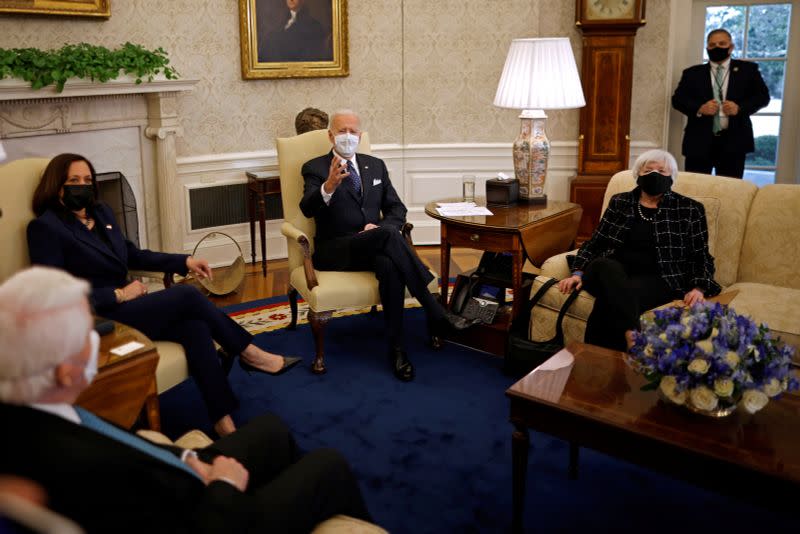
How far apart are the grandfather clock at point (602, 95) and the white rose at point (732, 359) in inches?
146

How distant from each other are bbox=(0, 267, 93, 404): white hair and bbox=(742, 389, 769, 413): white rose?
Answer: 5.63 ft

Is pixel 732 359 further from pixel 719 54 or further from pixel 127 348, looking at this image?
pixel 719 54

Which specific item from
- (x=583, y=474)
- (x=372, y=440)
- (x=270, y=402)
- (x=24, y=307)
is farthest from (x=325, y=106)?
(x=24, y=307)

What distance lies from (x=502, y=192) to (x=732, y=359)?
84.3 inches

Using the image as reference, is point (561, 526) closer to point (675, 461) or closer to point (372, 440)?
point (675, 461)

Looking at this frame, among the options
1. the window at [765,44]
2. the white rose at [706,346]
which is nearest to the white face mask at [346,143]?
the white rose at [706,346]

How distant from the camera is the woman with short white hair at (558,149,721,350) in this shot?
3.34 m

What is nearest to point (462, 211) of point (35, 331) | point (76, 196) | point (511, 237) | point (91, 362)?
point (511, 237)

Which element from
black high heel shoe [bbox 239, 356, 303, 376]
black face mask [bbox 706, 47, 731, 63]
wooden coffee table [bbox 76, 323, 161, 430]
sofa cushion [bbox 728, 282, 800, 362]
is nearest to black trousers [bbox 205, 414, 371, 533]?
wooden coffee table [bbox 76, 323, 161, 430]

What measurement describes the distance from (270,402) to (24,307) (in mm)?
2117

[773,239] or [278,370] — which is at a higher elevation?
[773,239]

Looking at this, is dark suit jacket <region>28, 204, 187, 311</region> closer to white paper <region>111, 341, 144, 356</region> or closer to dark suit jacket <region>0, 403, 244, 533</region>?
white paper <region>111, 341, 144, 356</region>

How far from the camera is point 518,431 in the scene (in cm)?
244

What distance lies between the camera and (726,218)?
365 centimetres
